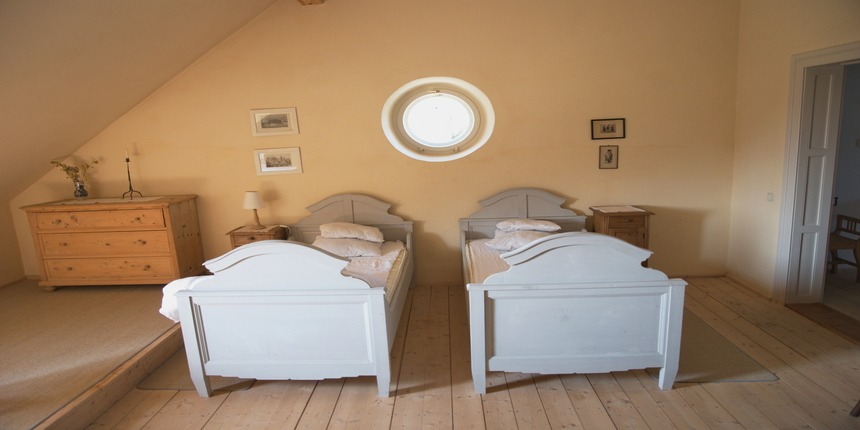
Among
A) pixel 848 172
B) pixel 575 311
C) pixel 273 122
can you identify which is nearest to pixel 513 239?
pixel 575 311

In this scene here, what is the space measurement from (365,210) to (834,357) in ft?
11.9

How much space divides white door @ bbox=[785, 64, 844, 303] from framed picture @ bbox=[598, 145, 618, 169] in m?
1.31

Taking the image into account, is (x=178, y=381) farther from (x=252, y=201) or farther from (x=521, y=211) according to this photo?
(x=521, y=211)

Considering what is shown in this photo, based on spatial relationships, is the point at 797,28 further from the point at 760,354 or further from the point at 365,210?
the point at 365,210

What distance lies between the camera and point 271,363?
2404 millimetres

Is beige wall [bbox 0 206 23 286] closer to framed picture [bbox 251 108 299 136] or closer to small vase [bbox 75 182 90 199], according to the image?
small vase [bbox 75 182 90 199]

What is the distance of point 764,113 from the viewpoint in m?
3.54

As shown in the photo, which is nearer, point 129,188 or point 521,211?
point 521,211

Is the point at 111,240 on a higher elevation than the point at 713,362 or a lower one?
higher

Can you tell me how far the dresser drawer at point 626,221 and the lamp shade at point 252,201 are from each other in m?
3.20

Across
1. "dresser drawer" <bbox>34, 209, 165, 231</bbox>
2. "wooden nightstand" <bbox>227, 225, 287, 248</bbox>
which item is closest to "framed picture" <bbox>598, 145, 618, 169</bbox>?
"wooden nightstand" <bbox>227, 225, 287, 248</bbox>

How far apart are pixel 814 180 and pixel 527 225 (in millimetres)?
2199

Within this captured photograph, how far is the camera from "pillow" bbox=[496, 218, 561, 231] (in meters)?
3.71

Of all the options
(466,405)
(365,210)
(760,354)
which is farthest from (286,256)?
(760,354)
